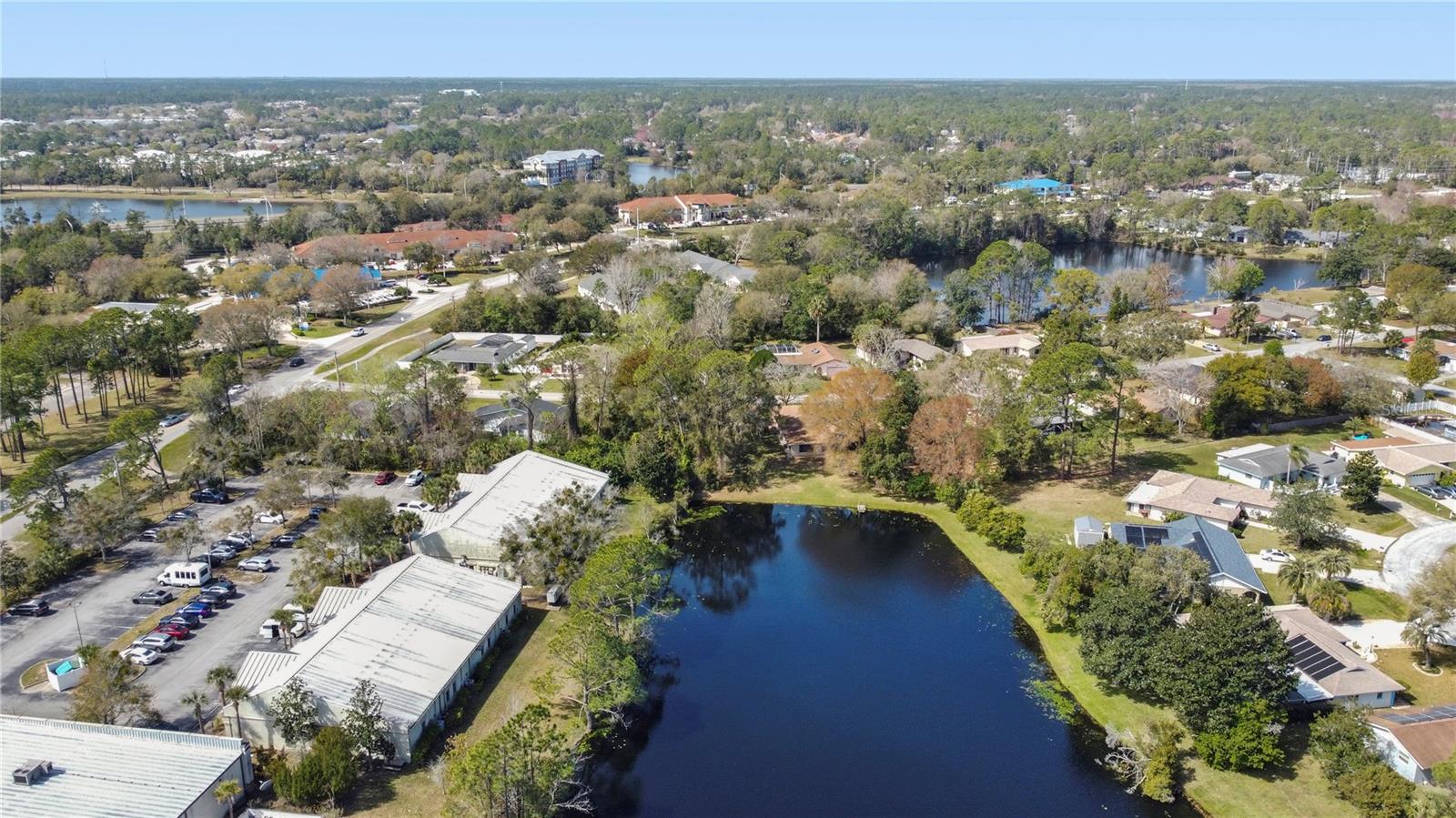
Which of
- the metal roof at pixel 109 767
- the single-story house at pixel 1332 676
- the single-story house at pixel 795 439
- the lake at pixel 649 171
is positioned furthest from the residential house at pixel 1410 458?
the lake at pixel 649 171

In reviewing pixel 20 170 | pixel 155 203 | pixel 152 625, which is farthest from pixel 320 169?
pixel 152 625

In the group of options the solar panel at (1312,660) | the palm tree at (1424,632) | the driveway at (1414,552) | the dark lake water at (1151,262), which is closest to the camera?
the solar panel at (1312,660)

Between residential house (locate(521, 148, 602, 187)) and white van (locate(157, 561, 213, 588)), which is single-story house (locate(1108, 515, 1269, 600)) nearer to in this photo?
white van (locate(157, 561, 213, 588))

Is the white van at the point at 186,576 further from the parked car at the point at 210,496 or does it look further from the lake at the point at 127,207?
the lake at the point at 127,207

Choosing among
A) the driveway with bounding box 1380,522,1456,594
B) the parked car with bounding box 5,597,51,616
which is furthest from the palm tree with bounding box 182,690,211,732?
the driveway with bounding box 1380,522,1456,594

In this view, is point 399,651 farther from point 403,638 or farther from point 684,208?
point 684,208

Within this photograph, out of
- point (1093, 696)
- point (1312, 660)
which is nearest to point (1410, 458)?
point (1312, 660)
